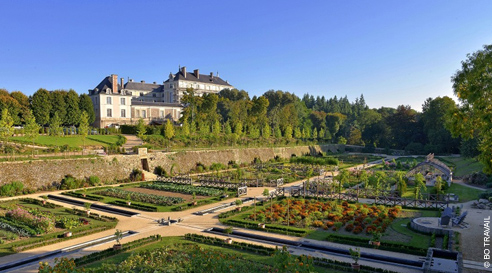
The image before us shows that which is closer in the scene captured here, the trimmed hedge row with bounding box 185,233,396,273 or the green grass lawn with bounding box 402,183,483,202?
the trimmed hedge row with bounding box 185,233,396,273

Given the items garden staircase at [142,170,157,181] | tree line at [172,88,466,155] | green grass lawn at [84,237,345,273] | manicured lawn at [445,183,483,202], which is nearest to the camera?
green grass lawn at [84,237,345,273]

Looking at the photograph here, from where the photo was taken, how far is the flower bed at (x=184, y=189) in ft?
104

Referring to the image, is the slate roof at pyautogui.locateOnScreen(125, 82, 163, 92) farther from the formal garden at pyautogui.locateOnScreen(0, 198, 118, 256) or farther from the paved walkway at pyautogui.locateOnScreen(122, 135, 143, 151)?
the formal garden at pyautogui.locateOnScreen(0, 198, 118, 256)

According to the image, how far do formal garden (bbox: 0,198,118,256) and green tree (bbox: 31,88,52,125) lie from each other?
32.5 m

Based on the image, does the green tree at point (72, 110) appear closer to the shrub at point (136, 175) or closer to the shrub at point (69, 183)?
the shrub at point (136, 175)

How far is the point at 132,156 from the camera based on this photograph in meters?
41.5

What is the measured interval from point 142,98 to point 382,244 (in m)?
82.1

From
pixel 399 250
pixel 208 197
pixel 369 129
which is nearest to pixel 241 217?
pixel 208 197

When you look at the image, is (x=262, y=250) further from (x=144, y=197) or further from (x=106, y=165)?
(x=106, y=165)

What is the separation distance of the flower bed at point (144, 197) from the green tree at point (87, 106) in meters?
32.0

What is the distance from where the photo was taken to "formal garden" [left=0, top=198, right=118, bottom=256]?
1778cm

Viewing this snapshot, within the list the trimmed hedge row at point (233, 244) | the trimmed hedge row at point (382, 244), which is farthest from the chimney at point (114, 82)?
the trimmed hedge row at point (382, 244)

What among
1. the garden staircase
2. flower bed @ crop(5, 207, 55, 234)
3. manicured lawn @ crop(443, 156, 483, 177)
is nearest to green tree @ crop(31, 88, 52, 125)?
the garden staircase

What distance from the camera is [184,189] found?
1308 inches
